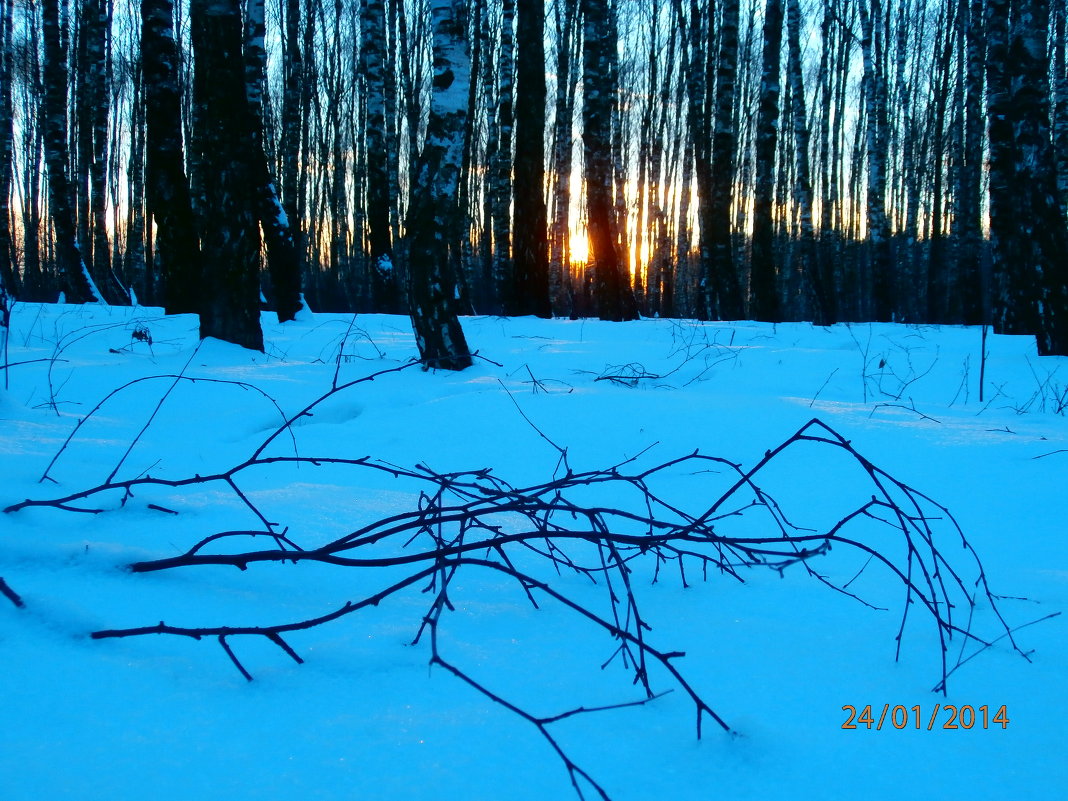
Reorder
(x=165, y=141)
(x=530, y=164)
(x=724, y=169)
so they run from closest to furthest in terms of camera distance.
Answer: (x=165, y=141) → (x=530, y=164) → (x=724, y=169)

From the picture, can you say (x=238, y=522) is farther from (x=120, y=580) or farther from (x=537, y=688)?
(x=537, y=688)

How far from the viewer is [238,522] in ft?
5.16

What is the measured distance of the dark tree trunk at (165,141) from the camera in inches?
248

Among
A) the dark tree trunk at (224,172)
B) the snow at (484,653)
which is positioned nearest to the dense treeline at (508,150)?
the dark tree trunk at (224,172)

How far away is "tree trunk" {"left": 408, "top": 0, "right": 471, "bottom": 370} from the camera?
4.08m

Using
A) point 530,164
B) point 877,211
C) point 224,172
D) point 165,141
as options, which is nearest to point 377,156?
point 530,164

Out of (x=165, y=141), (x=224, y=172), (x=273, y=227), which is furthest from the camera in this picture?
(x=273, y=227)

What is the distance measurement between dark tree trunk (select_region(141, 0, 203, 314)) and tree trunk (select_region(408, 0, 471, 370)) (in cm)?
345

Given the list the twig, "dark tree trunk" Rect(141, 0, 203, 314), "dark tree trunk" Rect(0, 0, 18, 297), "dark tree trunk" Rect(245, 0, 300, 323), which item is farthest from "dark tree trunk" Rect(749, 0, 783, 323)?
"dark tree trunk" Rect(0, 0, 18, 297)

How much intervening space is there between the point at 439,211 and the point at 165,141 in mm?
4015

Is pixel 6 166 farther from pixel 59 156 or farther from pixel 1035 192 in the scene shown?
pixel 1035 192

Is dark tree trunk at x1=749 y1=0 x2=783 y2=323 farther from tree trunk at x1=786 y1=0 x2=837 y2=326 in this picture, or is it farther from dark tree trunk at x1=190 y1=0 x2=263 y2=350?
dark tree trunk at x1=190 y1=0 x2=263 y2=350

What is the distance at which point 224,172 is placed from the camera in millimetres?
4492

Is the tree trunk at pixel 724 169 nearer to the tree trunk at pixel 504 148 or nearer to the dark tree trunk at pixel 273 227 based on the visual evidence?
the tree trunk at pixel 504 148
